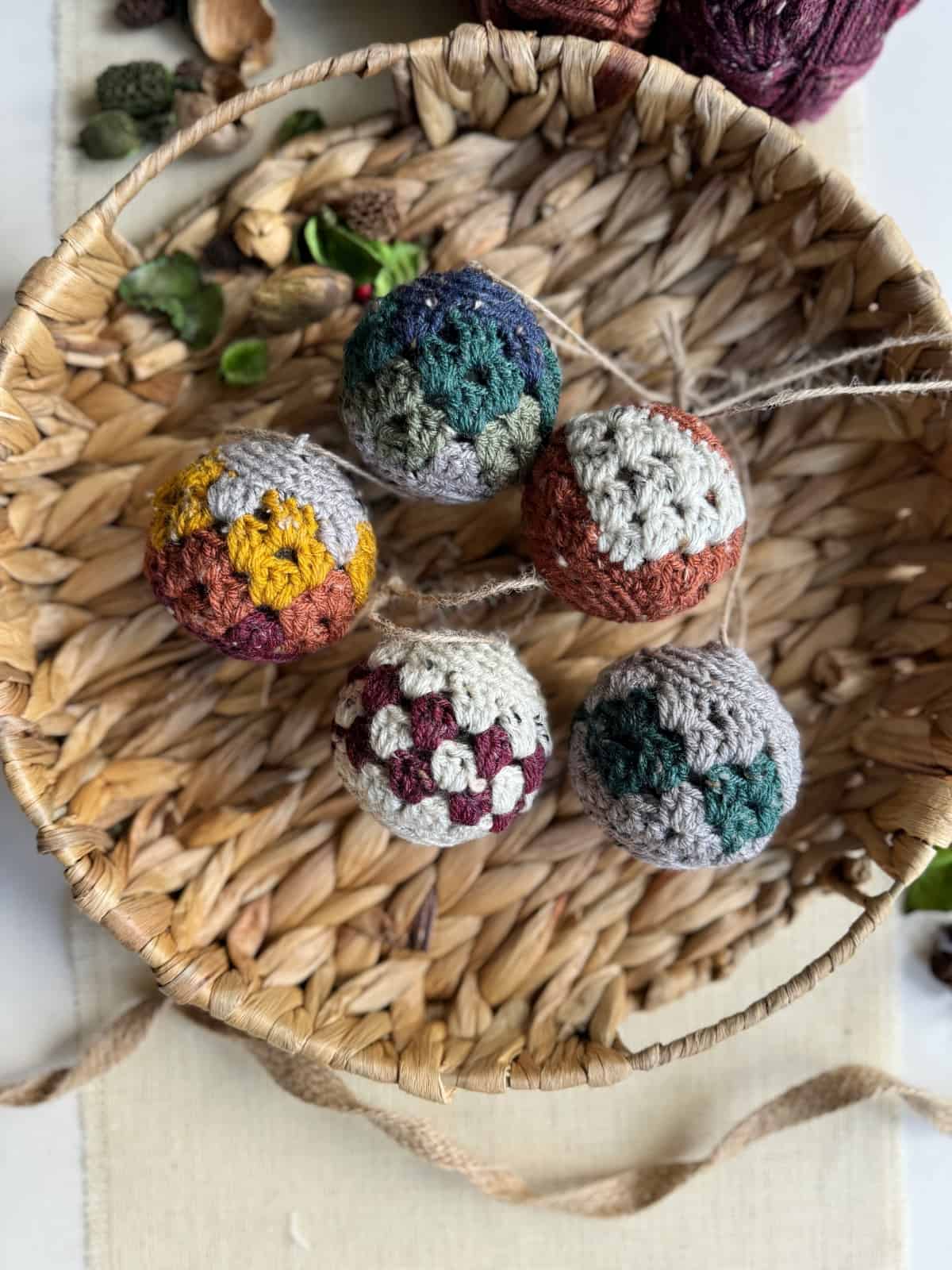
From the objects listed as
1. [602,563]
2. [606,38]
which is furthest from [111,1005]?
[606,38]

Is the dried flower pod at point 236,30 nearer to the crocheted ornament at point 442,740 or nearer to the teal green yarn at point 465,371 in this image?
the teal green yarn at point 465,371

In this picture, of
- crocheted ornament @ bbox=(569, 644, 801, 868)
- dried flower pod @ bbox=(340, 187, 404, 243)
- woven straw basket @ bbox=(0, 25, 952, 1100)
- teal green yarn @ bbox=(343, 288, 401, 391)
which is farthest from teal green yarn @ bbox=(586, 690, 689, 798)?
dried flower pod @ bbox=(340, 187, 404, 243)

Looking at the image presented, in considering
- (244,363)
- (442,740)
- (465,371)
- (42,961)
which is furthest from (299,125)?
(42,961)

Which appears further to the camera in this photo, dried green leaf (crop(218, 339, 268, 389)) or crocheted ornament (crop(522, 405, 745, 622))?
dried green leaf (crop(218, 339, 268, 389))

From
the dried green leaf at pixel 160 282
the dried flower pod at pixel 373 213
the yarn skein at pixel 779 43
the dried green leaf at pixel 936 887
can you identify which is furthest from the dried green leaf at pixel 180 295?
the dried green leaf at pixel 936 887

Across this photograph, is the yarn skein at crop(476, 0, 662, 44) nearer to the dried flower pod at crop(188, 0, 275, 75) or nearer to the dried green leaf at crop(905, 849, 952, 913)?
the dried flower pod at crop(188, 0, 275, 75)

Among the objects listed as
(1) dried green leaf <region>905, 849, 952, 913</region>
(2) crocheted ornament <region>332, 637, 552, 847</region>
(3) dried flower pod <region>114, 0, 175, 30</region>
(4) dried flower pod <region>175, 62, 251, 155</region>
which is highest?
(3) dried flower pod <region>114, 0, 175, 30</region>

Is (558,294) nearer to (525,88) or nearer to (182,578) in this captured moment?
(525,88)
